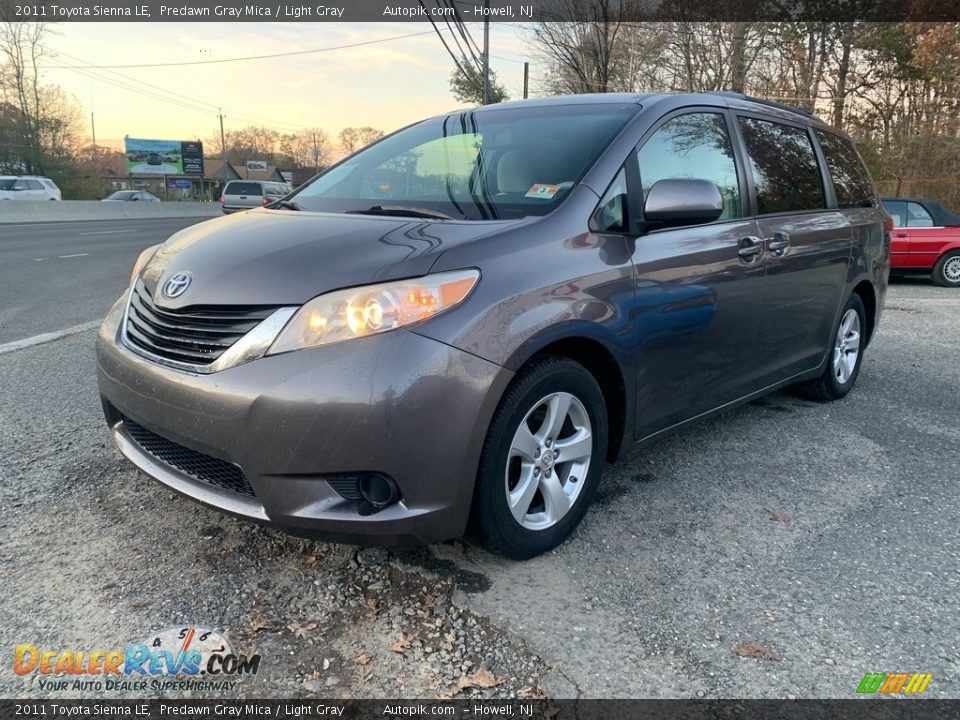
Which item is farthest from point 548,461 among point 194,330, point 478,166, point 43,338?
point 43,338

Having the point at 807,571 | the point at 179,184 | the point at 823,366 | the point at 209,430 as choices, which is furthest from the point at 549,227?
the point at 179,184

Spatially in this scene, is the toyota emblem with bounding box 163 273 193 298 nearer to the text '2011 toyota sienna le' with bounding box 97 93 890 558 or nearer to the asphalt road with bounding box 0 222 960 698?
the text '2011 toyota sienna le' with bounding box 97 93 890 558

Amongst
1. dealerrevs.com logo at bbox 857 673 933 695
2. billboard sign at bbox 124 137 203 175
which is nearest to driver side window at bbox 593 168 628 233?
dealerrevs.com logo at bbox 857 673 933 695

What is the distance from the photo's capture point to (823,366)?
446cm

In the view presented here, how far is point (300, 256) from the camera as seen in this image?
2.36m

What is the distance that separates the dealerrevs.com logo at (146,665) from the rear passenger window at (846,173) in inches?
169

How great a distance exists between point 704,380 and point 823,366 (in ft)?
5.40

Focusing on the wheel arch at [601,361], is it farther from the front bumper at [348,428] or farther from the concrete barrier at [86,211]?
the concrete barrier at [86,211]

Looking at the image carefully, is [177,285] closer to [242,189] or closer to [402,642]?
[402,642]

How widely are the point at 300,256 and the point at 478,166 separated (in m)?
1.15

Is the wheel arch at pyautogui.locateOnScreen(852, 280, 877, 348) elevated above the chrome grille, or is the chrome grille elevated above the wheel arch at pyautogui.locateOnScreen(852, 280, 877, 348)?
the chrome grille

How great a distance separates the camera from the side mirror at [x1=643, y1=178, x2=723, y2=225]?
281 cm

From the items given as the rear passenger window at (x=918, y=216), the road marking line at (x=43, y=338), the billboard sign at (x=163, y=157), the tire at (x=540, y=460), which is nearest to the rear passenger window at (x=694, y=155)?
the tire at (x=540, y=460)

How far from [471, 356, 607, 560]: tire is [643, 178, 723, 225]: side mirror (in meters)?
0.74
